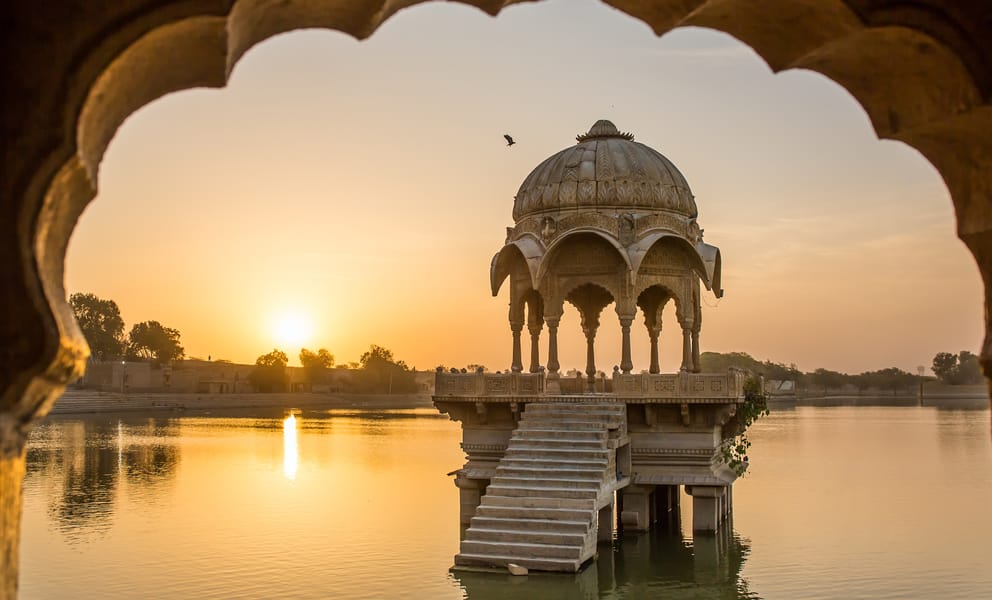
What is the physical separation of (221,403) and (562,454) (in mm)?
77386

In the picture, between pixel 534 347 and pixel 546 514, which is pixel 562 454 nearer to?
pixel 546 514

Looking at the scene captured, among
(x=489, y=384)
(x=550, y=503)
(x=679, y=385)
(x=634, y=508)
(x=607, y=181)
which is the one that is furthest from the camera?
(x=607, y=181)

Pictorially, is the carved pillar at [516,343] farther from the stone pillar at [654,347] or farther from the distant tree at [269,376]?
the distant tree at [269,376]

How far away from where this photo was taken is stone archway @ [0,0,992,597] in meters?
3.03

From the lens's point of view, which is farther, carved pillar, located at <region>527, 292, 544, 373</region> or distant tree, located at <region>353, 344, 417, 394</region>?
distant tree, located at <region>353, 344, 417, 394</region>

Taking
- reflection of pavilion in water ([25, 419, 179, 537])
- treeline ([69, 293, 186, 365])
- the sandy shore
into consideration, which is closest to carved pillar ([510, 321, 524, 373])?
reflection of pavilion in water ([25, 419, 179, 537])

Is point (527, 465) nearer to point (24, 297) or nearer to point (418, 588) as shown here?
point (418, 588)

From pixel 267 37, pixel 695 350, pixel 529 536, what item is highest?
pixel 267 37

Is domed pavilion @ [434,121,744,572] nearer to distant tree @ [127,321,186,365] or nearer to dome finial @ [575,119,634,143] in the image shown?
dome finial @ [575,119,634,143]

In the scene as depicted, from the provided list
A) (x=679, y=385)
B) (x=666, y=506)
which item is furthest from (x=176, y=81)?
(x=666, y=506)

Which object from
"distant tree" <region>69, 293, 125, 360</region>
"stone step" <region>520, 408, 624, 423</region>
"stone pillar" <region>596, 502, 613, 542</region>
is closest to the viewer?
"stone pillar" <region>596, 502, 613, 542</region>

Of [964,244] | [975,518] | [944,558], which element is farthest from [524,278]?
[964,244]

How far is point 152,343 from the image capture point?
104688 mm

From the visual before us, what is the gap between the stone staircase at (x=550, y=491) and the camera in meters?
13.7
